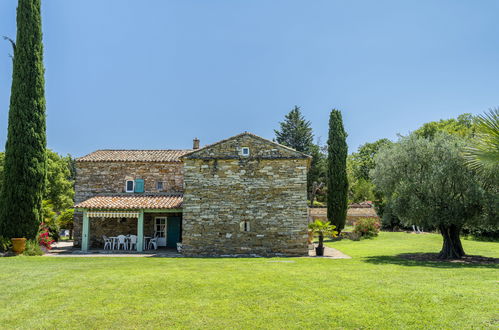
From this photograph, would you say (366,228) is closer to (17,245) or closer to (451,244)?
(451,244)

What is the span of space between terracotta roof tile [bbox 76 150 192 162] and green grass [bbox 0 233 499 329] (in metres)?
10.6

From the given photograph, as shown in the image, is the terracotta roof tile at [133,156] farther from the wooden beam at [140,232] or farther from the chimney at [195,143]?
the wooden beam at [140,232]

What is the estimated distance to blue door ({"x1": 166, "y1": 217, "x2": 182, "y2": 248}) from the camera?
22.2m

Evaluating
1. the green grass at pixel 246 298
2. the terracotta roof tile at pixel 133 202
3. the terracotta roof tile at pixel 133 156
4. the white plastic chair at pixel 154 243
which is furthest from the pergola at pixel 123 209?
the green grass at pixel 246 298

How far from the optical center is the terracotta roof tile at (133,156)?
2233cm

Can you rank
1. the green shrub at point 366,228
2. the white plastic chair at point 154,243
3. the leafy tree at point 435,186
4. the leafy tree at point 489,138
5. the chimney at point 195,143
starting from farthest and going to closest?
1. the green shrub at point 366,228
2. the chimney at point 195,143
3. the white plastic chair at point 154,243
4. the leafy tree at point 435,186
5. the leafy tree at point 489,138

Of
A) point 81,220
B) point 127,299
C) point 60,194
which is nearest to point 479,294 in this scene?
point 127,299

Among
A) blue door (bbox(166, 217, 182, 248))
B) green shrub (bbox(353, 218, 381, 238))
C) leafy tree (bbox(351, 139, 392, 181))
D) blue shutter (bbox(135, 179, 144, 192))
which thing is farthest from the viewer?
leafy tree (bbox(351, 139, 392, 181))

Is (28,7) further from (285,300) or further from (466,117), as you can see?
(466,117)

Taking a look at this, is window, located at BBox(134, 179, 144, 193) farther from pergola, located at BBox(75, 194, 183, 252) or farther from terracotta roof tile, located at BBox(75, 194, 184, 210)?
pergola, located at BBox(75, 194, 183, 252)

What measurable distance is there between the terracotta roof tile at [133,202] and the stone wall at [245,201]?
2156 millimetres

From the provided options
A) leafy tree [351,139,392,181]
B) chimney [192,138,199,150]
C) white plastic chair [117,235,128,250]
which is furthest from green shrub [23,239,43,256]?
leafy tree [351,139,392,181]

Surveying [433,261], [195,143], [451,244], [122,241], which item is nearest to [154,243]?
[122,241]

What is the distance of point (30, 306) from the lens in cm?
787
